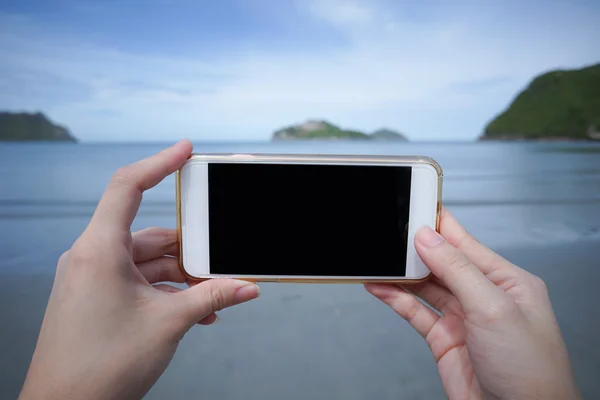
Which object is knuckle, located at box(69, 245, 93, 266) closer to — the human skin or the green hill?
the human skin

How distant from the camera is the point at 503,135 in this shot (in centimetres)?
1747

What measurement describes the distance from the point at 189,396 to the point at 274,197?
873 mm

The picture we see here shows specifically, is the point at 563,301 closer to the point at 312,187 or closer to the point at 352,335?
the point at 352,335

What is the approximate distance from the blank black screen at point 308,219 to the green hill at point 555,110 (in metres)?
14.5

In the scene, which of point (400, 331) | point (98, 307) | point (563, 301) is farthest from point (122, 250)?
point (563, 301)

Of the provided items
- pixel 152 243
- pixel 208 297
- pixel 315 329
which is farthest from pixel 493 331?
pixel 315 329

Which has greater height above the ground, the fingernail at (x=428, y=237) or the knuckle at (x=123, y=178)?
the knuckle at (x=123, y=178)

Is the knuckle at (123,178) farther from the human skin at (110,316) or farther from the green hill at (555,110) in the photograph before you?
the green hill at (555,110)

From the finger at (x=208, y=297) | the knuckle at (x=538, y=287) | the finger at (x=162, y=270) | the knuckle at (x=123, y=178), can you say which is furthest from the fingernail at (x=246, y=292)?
the knuckle at (x=538, y=287)

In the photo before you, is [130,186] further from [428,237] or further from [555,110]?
[555,110]

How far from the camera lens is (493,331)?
0.78 m

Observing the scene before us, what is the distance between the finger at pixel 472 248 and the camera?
3.00ft

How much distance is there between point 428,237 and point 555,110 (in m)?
17.1

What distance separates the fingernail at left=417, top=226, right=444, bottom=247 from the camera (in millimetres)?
908
